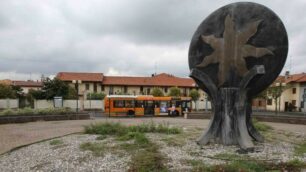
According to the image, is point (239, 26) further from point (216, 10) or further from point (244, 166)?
point (244, 166)

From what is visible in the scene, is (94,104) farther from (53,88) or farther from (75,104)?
(53,88)

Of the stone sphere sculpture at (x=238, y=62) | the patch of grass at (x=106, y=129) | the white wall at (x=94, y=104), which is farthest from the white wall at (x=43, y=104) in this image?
the stone sphere sculpture at (x=238, y=62)

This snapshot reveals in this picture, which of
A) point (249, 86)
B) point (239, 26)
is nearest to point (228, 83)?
point (249, 86)

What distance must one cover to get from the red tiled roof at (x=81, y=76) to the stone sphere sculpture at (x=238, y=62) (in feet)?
169

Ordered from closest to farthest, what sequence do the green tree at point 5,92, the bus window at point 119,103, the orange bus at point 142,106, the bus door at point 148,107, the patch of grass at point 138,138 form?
the patch of grass at point 138,138 → the orange bus at point 142,106 → the bus window at point 119,103 → the bus door at point 148,107 → the green tree at point 5,92

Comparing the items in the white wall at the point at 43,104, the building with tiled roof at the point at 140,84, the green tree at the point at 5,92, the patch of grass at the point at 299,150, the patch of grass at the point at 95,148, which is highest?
the building with tiled roof at the point at 140,84

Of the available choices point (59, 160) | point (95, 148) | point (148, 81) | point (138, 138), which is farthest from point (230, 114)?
point (148, 81)

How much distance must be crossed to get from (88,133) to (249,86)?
7824mm

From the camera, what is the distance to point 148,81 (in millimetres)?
62969

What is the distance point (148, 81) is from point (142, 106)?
31.4 meters

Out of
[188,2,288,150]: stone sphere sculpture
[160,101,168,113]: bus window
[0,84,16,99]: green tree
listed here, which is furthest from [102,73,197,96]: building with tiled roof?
[188,2,288,150]: stone sphere sculpture

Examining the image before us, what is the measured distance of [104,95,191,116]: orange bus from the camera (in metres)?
31.2

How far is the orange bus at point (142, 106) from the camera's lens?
1230 inches

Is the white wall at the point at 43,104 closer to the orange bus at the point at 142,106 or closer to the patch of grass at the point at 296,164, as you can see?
the orange bus at the point at 142,106
